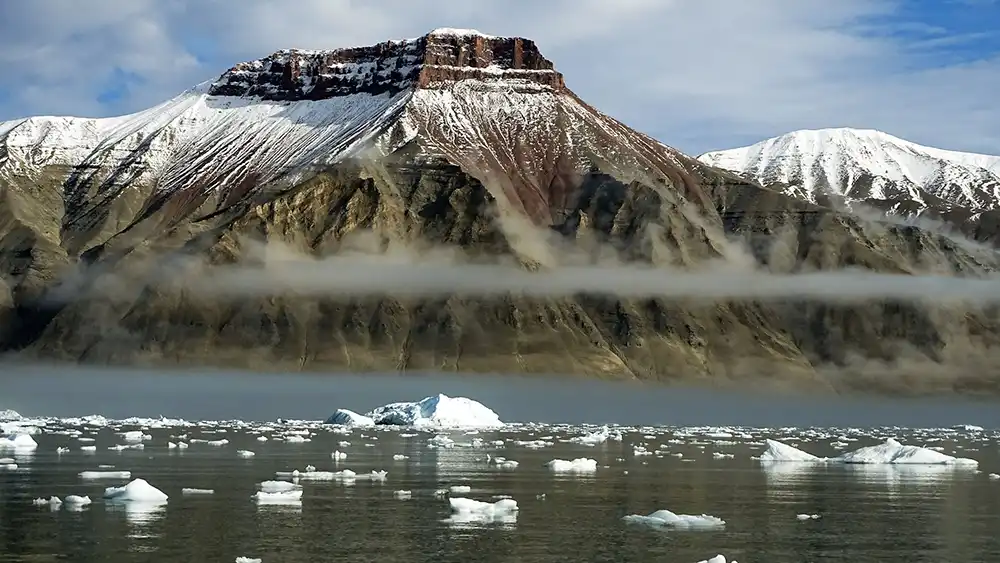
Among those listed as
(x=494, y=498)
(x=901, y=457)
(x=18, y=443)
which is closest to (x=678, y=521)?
(x=494, y=498)

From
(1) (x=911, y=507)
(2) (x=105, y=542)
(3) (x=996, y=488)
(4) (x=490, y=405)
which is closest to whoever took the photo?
(2) (x=105, y=542)

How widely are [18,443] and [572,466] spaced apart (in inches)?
1411

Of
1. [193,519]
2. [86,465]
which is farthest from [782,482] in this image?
[86,465]

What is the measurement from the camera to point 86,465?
222 feet

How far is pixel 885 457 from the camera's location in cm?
7825

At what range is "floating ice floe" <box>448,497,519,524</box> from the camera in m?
45.6

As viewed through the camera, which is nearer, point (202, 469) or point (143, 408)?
point (202, 469)

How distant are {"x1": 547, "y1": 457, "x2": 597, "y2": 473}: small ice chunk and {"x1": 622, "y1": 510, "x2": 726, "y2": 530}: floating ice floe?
22.5 m

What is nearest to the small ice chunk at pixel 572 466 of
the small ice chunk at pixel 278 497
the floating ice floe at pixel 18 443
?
the small ice chunk at pixel 278 497

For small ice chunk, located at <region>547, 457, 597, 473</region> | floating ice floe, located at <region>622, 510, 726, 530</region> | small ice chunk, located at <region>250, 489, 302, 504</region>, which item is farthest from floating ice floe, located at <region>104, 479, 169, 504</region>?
small ice chunk, located at <region>547, 457, 597, 473</region>

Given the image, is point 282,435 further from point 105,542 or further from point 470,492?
point 105,542

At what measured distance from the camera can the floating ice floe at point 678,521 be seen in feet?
147

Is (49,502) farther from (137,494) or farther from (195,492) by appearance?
(195,492)

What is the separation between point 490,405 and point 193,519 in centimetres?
15481
